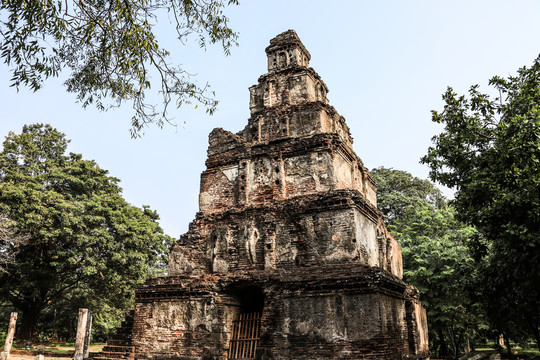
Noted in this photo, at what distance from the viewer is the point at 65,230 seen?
1888cm

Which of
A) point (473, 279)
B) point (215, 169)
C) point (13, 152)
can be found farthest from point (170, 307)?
point (13, 152)

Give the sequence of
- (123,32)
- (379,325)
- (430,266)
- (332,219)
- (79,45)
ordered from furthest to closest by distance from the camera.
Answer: (430,266)
(332,219)
(379,325)
(79,45)
(123,32)

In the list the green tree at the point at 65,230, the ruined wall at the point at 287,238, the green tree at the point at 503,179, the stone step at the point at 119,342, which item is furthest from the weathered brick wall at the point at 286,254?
the green tree at the point at 65,230

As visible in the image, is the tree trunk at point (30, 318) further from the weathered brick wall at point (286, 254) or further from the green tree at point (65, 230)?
the weathered brick wall at point (286, 254)

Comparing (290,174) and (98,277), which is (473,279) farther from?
(98,277)

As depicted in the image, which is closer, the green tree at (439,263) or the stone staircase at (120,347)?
the stone staircase at (120,347)

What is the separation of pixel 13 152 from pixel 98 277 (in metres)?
8.40

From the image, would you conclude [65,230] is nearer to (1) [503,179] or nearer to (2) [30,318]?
(2) [30,318]

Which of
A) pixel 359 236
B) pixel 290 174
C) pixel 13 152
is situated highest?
pixel 13 152

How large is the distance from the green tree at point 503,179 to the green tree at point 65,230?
16331mm

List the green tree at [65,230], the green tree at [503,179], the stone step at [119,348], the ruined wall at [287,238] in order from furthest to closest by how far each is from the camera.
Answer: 1. the green tree at [65,230]
2. the stone step at [119,348]
3. the ruined wall at [287,238]
4. the green tree at [503,179]

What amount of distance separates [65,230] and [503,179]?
59.6 feet

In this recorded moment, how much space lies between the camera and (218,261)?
37.8 ft

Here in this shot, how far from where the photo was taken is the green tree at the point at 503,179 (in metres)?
8.20
